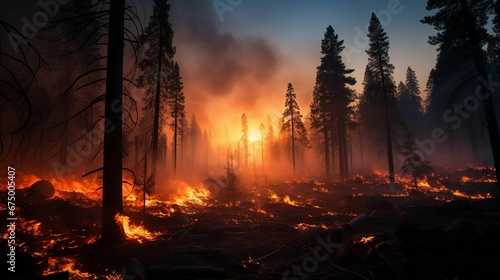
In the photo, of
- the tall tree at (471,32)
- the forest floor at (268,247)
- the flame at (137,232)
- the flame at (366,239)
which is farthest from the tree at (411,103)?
the flame at (137,232)

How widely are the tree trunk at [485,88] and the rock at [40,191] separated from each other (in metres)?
27.5

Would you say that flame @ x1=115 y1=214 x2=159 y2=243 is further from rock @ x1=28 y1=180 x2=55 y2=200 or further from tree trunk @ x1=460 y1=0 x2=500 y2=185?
tree trunk @ x1=460 y1=0 x2=500 y2=185

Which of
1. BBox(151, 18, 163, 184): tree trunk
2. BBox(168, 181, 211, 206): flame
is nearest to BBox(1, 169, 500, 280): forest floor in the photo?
BBox(168, 181, 211, 206): flame

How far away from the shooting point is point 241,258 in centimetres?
805

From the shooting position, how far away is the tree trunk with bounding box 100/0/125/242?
8.21 m

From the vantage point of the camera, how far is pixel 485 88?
14.5 metres

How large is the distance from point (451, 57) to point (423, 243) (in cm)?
1604

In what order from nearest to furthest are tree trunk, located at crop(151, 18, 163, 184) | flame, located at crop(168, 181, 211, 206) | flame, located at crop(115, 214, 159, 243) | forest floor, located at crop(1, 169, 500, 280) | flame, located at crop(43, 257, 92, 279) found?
flame, located at crop(43, 257, 92, 279) < forest floor, located at crop(1, 169, 500, 280) < flame, located at crop(115, 214, 159, 243) < tree trunk, located at crop(151, 18, 163, 184) < flame, located at crop(168, 181, 211, 206)

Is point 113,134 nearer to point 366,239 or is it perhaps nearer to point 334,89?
point 366,239

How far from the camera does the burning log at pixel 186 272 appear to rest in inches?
246

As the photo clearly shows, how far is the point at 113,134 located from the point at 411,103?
66.1 m

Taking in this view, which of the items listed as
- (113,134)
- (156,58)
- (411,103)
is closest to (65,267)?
(113,134)

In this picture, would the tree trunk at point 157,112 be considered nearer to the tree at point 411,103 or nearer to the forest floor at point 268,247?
the forest floor at point 268,247

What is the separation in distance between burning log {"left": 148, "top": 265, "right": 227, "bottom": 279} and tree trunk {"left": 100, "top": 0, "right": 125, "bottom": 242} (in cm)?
299
